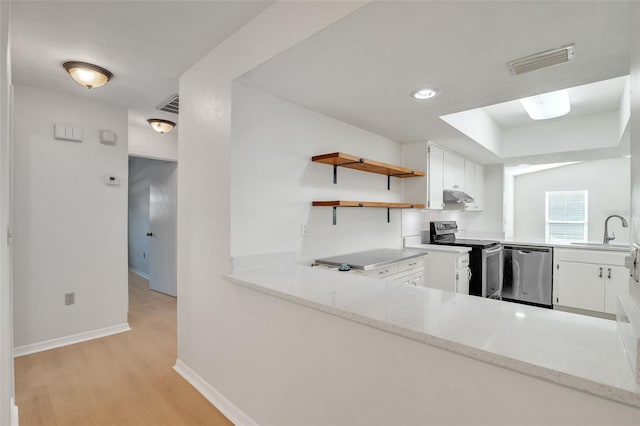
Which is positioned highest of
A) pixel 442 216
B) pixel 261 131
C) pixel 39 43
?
pixel 39 43

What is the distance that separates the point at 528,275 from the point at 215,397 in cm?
433

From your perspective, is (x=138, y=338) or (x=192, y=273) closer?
(x=192, y=273)

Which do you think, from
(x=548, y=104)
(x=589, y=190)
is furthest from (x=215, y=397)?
(x=589, y=190)

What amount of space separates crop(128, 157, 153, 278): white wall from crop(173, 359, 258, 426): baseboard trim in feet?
13.6

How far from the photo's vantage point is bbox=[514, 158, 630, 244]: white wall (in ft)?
16.6

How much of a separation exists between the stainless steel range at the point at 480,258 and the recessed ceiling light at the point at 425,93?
2303mm

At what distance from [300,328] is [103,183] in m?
2.96

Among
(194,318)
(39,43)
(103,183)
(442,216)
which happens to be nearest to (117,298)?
(103,183)

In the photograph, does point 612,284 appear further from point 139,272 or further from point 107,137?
point 139,272

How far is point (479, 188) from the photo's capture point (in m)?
5.05

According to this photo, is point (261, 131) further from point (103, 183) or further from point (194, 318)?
point (103, 183)

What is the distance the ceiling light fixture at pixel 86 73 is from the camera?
2279mm

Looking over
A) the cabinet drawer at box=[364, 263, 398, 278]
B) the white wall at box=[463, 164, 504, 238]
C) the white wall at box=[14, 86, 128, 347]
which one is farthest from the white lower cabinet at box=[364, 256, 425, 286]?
the white wall at box=[14, 86, 128, 347]

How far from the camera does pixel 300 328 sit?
59.7 inches
